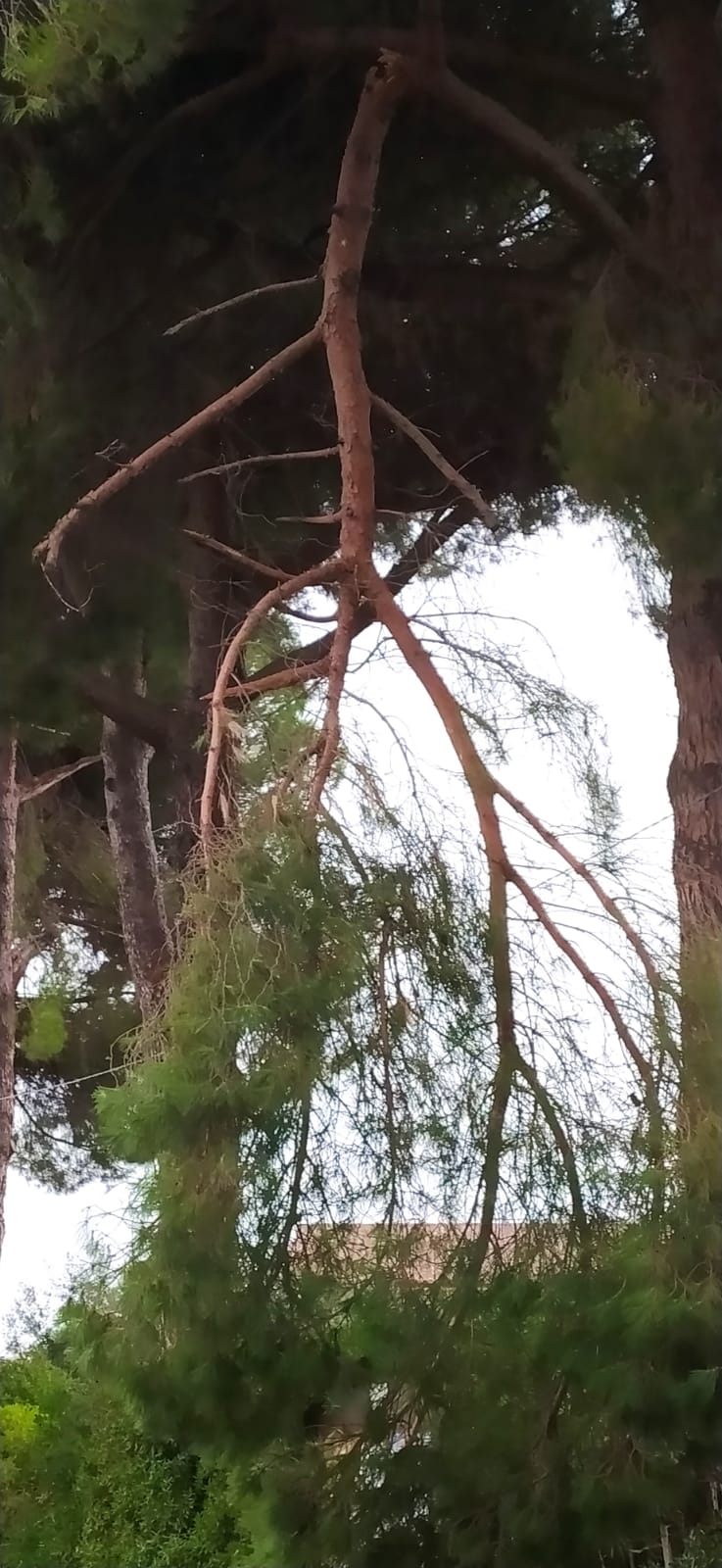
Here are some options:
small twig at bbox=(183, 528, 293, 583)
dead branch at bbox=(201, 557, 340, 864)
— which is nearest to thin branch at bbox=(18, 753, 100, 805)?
small twig at bbox=(183, 528, 293, 583)

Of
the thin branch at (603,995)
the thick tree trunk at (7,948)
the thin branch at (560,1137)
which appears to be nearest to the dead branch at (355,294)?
the thin branch at (603,995)

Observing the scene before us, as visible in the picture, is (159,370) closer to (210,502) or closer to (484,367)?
(210,502)

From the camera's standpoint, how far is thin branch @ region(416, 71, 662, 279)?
35.5 inches

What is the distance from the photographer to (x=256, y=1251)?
0.67m

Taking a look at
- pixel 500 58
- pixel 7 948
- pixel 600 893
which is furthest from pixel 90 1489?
pixel 500 58

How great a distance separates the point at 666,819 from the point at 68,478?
60 centimetres

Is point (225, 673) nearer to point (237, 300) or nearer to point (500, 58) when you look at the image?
point (237, 300)

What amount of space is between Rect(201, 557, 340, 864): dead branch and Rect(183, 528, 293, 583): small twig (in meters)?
0.03

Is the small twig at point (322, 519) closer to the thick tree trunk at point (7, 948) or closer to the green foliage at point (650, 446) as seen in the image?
the green foliage at point (650, 446)

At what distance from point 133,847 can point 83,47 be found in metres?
0.70

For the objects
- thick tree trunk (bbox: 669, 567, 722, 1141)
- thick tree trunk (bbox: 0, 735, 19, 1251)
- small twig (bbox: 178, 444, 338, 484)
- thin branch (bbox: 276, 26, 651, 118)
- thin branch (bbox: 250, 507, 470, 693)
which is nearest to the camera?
thick tree trunk (bbox: 669, 567, 722, 1141)

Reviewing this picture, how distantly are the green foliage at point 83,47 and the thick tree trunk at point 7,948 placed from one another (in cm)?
61

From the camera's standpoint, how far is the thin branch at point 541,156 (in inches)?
35.5

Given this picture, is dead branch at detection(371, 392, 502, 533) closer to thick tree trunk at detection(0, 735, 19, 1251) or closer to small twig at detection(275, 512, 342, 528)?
small twig at detection(275, 512, 342, 528)
